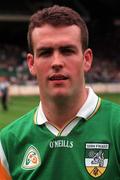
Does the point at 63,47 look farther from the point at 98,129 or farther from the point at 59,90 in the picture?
the point at 98,129

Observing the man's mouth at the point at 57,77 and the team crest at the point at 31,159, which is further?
the team crest at the point at 31,159

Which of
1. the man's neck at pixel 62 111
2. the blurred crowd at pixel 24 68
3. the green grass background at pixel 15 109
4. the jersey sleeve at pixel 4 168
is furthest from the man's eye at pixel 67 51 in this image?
the blurred crowd at pixel 24 68

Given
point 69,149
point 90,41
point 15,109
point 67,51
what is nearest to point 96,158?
point 69,149

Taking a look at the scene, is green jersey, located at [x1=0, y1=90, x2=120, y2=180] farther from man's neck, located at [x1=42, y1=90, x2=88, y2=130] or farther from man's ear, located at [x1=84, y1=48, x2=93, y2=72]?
man's ear, located at [x1=84, y1=48, x2=93, y2=72]

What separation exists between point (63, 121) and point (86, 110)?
0.46ft

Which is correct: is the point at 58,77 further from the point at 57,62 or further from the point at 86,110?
the point at 86,110

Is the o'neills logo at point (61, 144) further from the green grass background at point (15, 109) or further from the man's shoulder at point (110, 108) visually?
the green grass background at point (15, 109)

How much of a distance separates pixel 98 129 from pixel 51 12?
0.67 metres

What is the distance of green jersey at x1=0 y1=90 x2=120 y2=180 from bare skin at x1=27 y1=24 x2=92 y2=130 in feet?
0.48

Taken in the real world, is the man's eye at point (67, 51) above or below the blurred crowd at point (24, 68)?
above

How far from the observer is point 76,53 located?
10.7 feet

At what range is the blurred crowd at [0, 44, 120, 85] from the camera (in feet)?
130

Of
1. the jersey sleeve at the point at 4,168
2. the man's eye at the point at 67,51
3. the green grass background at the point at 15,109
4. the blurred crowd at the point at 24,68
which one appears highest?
the man's eye at the point at 67,51

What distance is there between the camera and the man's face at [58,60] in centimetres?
320
